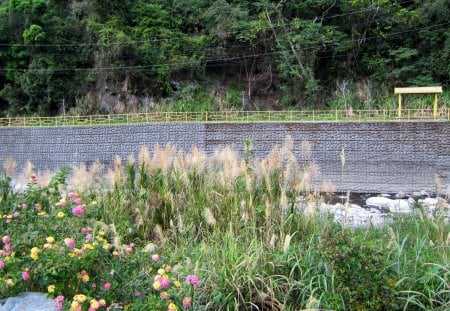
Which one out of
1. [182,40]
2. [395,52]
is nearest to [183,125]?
[182,40]

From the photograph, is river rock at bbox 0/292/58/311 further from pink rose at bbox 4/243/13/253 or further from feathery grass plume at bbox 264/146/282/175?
feathery grass plume at bbox 264/146/282/175

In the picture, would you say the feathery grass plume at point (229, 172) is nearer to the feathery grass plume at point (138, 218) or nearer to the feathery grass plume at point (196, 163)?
the feathery grass plume at point (196, 163)

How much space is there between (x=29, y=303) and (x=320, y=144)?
11.9 m

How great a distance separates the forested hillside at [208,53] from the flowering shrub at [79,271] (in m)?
18.0

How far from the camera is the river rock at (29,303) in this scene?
A: 1.80 m

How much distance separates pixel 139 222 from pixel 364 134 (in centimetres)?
1079

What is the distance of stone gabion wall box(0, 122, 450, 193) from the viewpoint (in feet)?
39.5

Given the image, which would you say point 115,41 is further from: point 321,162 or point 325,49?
point 321,162

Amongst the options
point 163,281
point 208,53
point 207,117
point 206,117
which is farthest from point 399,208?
point 208,53

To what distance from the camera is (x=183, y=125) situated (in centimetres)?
1435

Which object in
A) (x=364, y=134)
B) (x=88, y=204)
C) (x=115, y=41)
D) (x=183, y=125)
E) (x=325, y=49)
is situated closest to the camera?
(x=88, y=204)

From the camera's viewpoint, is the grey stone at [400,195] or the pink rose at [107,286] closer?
the pink rose at [107,286]

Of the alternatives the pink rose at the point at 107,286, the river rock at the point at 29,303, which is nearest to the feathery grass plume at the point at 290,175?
the pink rose at the point at 107,286

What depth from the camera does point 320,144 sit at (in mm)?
13016
